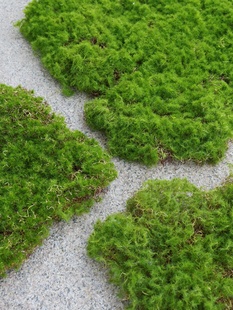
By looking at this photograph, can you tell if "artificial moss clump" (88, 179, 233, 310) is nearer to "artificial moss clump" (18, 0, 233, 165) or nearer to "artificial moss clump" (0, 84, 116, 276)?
"artificial moss clump" (0, 84, 116, 276)

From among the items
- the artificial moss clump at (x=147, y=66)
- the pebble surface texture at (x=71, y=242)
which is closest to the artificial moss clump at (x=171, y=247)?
the pebble surface texture at (x=71, y=242)

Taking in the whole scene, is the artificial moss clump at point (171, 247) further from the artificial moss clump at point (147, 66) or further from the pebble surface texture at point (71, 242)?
the artificial moss clump at point (147, 66)

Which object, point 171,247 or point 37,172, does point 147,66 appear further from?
point 171,247

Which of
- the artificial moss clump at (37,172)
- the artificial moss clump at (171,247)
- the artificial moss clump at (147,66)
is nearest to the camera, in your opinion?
the artificial moss clump at (171,247)

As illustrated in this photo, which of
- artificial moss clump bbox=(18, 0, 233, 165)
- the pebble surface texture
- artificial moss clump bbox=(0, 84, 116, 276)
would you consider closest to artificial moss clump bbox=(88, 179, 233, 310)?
the pebble surface texture

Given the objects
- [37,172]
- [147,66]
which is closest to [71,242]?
[37,172]

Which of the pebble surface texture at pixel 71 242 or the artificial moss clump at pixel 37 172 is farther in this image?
the artificial moss clump at pixel 37 172
